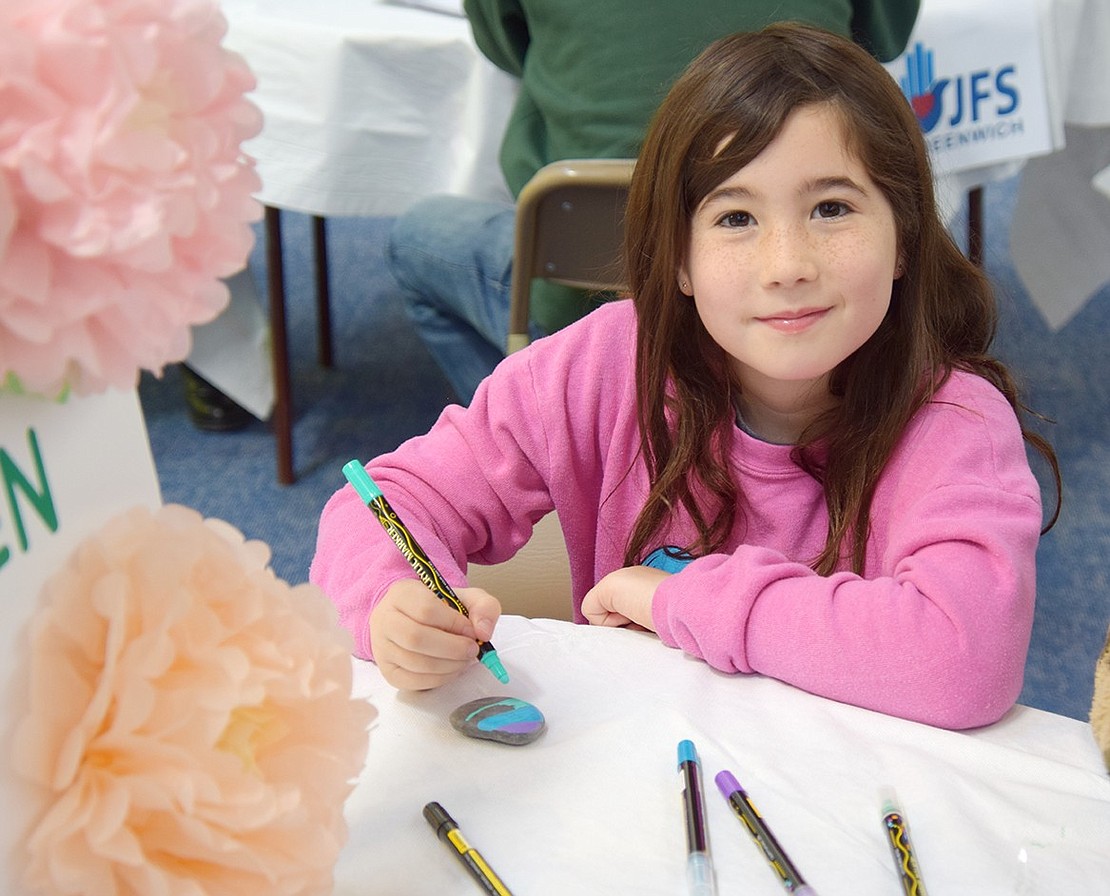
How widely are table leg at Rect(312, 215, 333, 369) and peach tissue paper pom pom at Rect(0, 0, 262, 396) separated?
2413 millimetres

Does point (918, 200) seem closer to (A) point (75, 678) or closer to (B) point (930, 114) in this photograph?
(A) point (75, 678)

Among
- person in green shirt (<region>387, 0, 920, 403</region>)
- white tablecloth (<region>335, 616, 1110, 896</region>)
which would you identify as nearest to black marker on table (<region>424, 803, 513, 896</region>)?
white tablecloth (<region>335, 616, 1110, 896</region>)

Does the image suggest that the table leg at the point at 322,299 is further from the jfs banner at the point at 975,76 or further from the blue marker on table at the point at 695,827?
the blue marker on table at the point at 695,827

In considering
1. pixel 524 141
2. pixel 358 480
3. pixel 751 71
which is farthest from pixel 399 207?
pixel 358 480

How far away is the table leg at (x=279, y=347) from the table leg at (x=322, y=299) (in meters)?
0.36

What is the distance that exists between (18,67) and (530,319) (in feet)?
5.12

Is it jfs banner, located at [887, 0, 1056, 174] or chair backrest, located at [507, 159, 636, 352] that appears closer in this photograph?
chair backrest, located at [507, 159, 636, 352]

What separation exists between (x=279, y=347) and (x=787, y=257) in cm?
165

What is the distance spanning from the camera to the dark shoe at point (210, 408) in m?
2.77

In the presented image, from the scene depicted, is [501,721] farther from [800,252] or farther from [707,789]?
[800,252]

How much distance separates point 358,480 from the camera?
0.79 m

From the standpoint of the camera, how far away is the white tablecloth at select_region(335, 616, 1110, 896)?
604mm

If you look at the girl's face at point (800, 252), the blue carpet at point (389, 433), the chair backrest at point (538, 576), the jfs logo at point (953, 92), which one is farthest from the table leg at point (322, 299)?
the girl's face at point (800, 252)

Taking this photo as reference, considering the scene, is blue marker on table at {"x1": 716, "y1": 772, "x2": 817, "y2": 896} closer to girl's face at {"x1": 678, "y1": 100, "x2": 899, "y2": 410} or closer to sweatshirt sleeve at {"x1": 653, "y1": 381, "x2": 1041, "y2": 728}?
sweatshirt sleeve at {"x1": 653, "y1": 381, "x2": 1041, "y2": 728}
